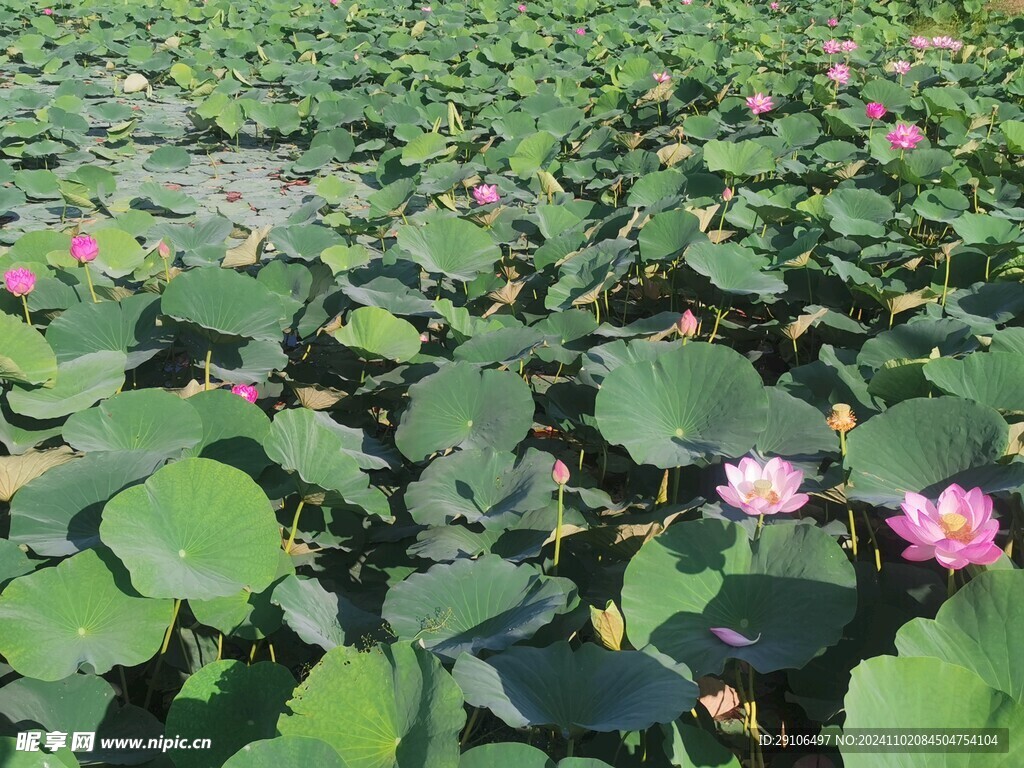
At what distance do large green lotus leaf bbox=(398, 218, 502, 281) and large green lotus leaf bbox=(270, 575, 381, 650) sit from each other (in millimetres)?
1466

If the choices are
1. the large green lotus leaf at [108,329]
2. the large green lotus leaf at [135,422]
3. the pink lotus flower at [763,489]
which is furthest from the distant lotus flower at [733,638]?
the large green lotus leaf at [108,329]

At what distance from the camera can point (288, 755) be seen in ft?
3.22

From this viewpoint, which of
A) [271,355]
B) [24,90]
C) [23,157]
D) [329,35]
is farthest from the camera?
[329,35]

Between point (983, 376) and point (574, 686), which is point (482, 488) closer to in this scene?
point (574, 686)

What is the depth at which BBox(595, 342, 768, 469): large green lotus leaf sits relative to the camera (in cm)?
171

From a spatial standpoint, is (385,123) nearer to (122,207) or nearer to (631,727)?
(122,207)

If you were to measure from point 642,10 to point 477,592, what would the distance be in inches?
306

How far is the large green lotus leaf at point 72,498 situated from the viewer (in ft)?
5.24

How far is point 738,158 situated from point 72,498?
276 cm

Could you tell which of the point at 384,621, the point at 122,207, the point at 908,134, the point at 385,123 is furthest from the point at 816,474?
the point at 385,123

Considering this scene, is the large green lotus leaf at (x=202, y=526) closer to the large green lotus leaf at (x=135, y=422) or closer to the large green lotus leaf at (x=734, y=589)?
the large green lotus leaf at (x=135, y=422)

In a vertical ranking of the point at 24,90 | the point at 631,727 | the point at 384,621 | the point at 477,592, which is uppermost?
the point at 631,727

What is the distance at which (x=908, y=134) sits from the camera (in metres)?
3.33

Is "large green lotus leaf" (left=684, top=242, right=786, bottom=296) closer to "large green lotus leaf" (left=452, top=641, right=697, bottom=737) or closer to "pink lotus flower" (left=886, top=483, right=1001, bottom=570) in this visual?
"pink lotus flower" (left=886, top=483, right=1001, bottom=570)
